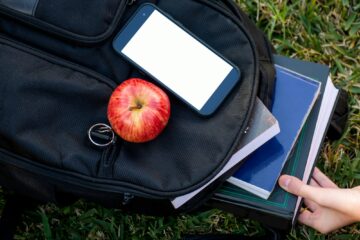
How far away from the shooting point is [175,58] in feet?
4.20

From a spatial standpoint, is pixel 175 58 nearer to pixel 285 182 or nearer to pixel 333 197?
pixel 285 182

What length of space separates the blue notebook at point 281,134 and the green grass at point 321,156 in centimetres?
26

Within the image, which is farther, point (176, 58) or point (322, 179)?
point (322, 179)

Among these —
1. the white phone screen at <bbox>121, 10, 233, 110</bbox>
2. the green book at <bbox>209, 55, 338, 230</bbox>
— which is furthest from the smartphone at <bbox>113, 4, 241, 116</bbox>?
the green book at <bbox>209, 55, 338, 230</bbox>

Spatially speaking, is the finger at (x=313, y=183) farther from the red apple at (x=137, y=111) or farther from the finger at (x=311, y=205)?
the red apple at (x=137, y=111)

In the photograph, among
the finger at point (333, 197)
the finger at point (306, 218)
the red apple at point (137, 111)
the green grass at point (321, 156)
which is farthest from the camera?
the green grass at point (321, 156)

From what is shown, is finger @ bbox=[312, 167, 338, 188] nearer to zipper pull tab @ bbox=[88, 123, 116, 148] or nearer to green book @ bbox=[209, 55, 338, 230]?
green book @ bbox=[209, 55, 338, 230]

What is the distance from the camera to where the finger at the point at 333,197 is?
1313mm

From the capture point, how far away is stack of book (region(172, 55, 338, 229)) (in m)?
1.28

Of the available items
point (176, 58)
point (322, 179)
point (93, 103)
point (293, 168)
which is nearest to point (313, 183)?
point (322, 179)

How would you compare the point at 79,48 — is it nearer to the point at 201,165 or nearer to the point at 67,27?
the point at 67,27

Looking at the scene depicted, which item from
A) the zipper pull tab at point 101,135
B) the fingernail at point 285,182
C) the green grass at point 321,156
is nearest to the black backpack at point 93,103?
the zipper pull tab at point 101,135

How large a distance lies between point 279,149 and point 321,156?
0.29 meters

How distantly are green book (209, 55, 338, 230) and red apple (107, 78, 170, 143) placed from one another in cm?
28
